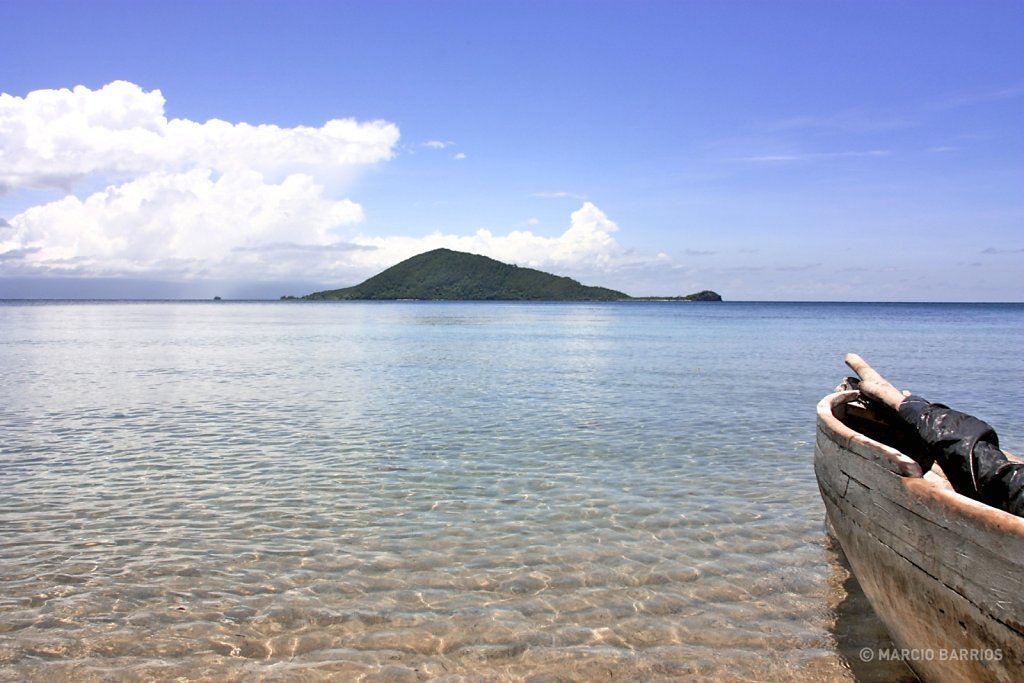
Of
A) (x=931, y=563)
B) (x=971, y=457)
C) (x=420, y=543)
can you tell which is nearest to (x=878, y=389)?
(x=971, y=457)

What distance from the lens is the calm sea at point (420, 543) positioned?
5727 millimetres

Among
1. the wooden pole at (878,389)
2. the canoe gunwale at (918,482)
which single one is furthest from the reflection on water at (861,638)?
the wooden pole at (878,389)

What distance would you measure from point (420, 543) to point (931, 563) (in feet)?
17.7

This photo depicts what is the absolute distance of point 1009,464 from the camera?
16.1 feet

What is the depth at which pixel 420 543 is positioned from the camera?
26.7ft

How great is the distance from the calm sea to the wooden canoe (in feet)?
2.79

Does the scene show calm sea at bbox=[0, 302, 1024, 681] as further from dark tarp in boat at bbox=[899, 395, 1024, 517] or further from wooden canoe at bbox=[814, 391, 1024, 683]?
dark tarp in boat at bbox=[899, 395, 1024, 517]

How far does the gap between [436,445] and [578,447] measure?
2802 millimetres

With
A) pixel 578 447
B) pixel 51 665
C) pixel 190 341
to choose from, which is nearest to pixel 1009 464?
pixel 51 665

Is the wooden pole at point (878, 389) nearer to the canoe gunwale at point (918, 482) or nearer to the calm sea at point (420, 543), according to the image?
the canoe gunwale at point (918, 482)

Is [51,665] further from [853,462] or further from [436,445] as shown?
[436,445]

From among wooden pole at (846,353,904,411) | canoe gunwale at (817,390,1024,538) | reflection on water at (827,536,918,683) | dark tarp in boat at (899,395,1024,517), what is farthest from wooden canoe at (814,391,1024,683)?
wooden pole at (846,353,904,411)

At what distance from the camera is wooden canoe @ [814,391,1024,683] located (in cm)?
372

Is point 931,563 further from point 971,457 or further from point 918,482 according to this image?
point 971,457
